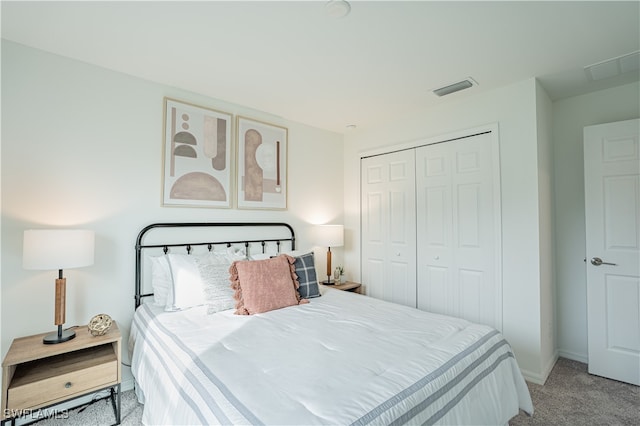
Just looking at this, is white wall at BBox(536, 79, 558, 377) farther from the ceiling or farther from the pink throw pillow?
the pink throw pillow

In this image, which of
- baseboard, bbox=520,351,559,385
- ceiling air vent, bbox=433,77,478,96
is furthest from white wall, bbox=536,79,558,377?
ceiling air vent, bbox=433,77,478,96

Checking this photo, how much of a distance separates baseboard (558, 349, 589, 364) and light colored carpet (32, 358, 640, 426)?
33 centimetres

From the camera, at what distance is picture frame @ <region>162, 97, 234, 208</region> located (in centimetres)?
274

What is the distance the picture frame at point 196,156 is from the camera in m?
2.74

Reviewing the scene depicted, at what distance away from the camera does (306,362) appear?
4.85 ft

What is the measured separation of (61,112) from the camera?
2277mm

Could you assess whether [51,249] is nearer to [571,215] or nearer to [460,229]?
[460,229]

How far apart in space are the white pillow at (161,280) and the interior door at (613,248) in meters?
3.67

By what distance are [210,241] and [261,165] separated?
38.3 inches

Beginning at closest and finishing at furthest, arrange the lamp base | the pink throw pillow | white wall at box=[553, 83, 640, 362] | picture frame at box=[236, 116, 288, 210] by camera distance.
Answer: the lamp base < the pink throw pillow < white wall at box=[553, 83, 640, 362] < picture frame at box=[236, 116, 288, 210]

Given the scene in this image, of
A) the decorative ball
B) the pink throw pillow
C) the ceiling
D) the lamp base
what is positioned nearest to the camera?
the ceiling

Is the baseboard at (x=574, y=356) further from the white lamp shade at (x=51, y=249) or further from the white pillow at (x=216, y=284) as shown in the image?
the white lamp shade at (x=51, y=249)

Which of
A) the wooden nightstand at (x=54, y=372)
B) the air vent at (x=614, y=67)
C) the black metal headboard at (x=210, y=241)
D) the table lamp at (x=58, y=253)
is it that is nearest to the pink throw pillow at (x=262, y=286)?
the black metal headboard at (x=210, y=241)

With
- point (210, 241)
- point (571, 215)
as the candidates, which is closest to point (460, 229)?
point (571, 215)
